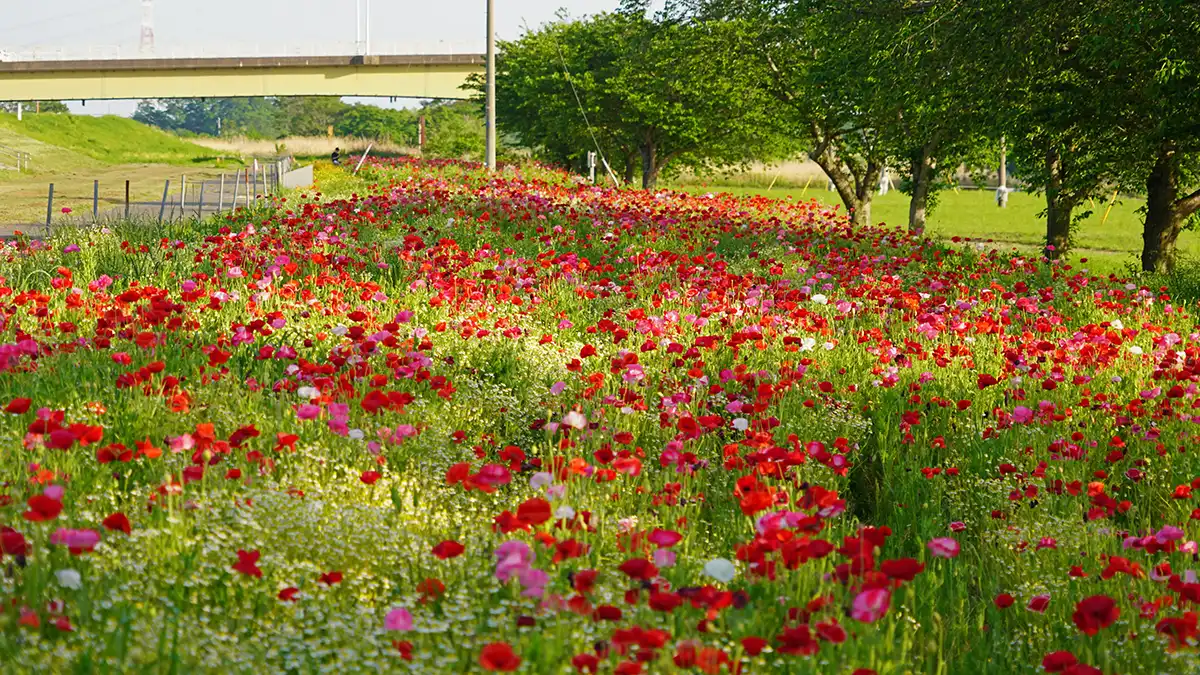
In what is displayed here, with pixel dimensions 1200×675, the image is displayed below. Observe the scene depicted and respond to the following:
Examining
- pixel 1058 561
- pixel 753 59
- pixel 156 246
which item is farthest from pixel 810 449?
pixel 753 59

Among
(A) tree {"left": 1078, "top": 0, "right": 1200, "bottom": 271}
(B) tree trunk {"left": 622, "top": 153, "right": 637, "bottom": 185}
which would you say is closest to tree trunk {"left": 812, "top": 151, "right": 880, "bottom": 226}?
(A) tree {"left": 1078, "top": 0, "right": 1200, "bottom": 271}

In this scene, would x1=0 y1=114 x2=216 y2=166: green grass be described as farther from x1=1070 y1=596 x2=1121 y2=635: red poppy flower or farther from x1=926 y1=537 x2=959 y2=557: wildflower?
x1=1070 y1=596 x2=1121 y2=635: red poppy flower

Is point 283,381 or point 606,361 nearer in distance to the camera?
point 283,381

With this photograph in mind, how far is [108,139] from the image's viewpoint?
78875mm

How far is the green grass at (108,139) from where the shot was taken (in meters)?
→ 71.1

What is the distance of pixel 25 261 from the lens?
9.27m

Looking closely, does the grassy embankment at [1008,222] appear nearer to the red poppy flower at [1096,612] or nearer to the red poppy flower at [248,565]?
the red poppy flower at [1096,612]

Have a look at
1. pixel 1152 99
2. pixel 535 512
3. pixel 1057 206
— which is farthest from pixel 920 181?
pixel 535 512

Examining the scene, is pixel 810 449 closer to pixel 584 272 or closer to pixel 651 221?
pixel 584 272

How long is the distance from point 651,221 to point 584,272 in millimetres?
4367

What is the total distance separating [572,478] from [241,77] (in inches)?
2549

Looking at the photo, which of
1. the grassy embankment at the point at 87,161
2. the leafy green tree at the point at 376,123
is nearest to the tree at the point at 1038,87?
the grassy embankment at the point at 87,161

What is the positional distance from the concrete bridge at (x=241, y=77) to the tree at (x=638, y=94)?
1211cm

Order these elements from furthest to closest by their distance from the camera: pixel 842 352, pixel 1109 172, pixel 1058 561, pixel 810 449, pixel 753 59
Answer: pixel 753 59, pixel 1109 172, pixel 842 352, pixel 1058 561, pixel 810 449
